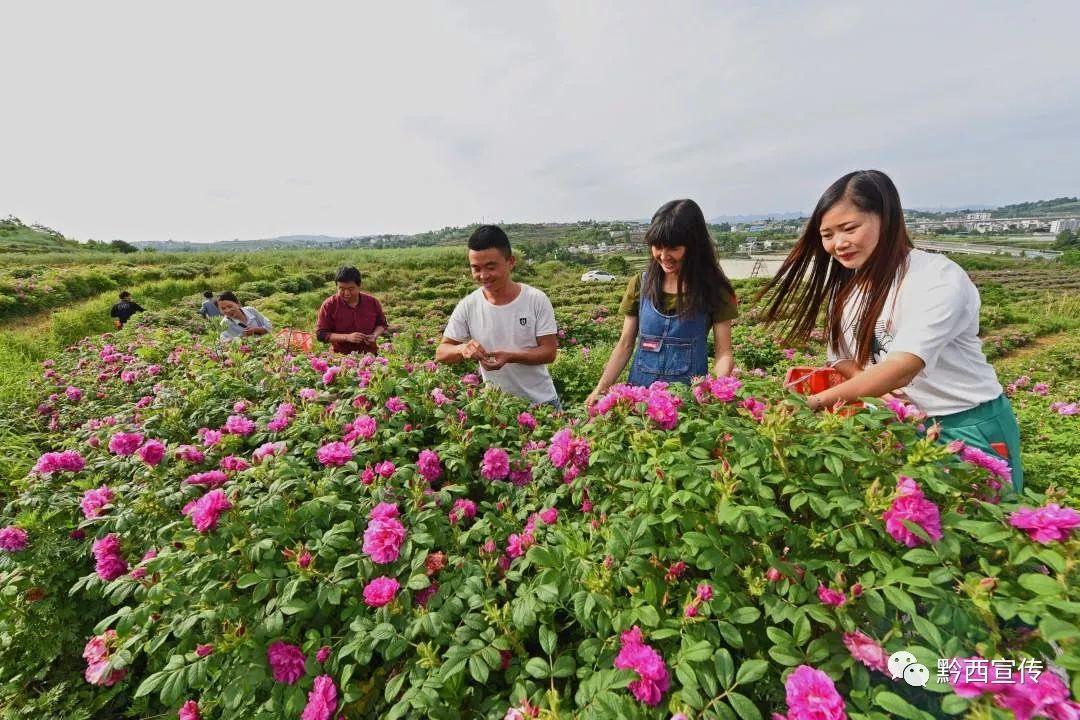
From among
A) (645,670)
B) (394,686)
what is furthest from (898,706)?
(394,686)

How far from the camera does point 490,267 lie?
2.54 metres

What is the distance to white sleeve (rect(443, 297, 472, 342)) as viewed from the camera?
276 centimetres

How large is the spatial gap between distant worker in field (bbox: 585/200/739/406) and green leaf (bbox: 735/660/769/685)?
56.5 inches

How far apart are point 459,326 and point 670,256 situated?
1.27m

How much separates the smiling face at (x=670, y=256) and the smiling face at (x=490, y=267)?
82 centimetres

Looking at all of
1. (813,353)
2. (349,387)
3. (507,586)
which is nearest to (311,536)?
(507,586)

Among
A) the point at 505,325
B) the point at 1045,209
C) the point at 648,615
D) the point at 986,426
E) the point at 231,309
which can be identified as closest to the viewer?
the point at 648,615

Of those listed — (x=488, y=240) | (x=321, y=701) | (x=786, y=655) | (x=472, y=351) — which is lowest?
(x=321, y=701)

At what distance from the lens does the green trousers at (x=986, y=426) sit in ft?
4.89

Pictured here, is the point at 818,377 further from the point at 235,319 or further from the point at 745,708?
the point at 235,319

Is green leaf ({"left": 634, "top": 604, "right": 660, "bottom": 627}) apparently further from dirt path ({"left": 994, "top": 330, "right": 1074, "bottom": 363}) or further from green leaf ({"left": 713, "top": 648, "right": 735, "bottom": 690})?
dirt path ({"left": 994, "top": 330, "right": 1074, "bottom": 363})

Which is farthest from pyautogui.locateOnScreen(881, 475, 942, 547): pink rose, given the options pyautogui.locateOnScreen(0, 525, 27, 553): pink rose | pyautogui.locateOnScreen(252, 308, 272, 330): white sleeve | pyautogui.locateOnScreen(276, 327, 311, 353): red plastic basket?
pyautogui.locateOnScreen(252, 308, 272, 330): white sleeve

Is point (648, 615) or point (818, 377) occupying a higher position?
point (818, 377)

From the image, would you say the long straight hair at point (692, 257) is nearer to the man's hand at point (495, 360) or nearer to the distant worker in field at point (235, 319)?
the man's hand at point (495, 360)
